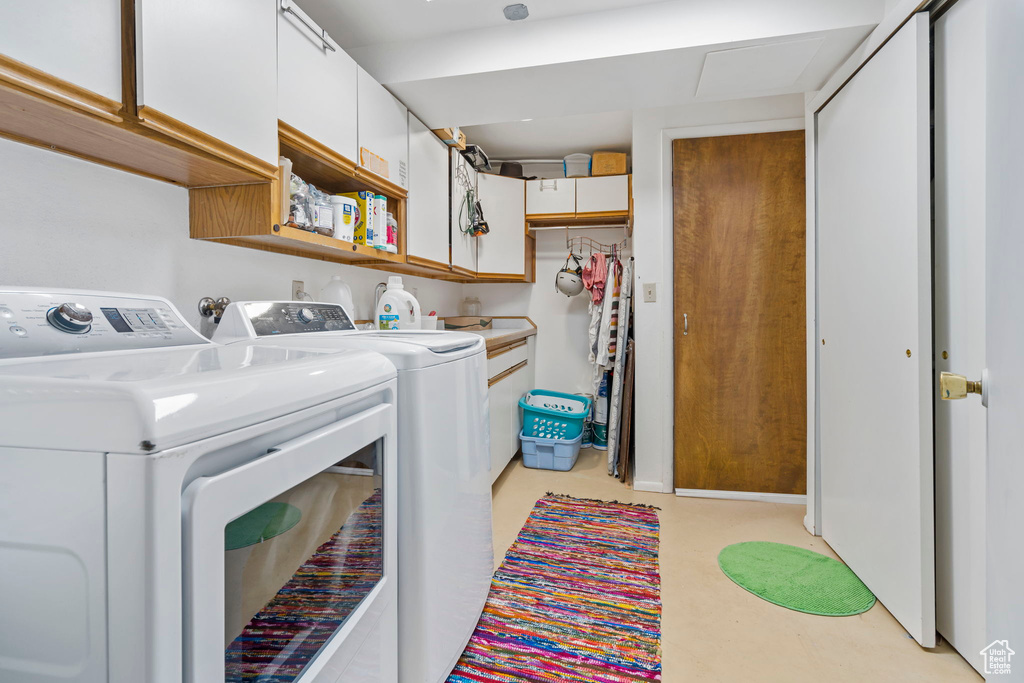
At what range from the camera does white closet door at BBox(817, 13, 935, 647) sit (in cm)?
148

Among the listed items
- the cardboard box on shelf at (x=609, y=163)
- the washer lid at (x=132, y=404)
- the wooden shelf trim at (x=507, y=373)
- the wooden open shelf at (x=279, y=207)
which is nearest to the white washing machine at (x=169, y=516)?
the washer lid at (x=132, y=404)

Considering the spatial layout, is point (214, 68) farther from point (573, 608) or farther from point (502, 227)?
point (502, 227)

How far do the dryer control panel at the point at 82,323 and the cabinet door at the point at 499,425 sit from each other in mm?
1613

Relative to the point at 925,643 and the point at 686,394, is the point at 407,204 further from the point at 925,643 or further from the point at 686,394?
the point at 925,643

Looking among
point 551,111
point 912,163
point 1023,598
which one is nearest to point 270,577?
point 1023,598

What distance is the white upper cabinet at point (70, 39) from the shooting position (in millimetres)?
780

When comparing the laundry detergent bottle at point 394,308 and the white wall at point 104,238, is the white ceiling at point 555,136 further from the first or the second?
the white wall at point 104,238

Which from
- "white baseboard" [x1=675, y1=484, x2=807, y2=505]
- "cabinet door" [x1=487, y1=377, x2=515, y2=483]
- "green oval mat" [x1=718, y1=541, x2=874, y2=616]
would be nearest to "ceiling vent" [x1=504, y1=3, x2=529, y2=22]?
"cabinet door" [x1=487, y1=377, x2=515, y2=483]

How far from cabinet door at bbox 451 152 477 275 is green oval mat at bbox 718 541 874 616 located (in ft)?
6.83

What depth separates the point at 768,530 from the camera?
2.35 m

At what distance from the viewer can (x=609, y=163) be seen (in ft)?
11.6

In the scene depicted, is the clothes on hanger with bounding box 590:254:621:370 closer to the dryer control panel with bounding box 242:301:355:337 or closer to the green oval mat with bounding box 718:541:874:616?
the green oval mat with bounding box 718:541:874:616

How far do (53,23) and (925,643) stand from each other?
261 cm

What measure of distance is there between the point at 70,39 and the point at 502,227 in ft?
9.07
